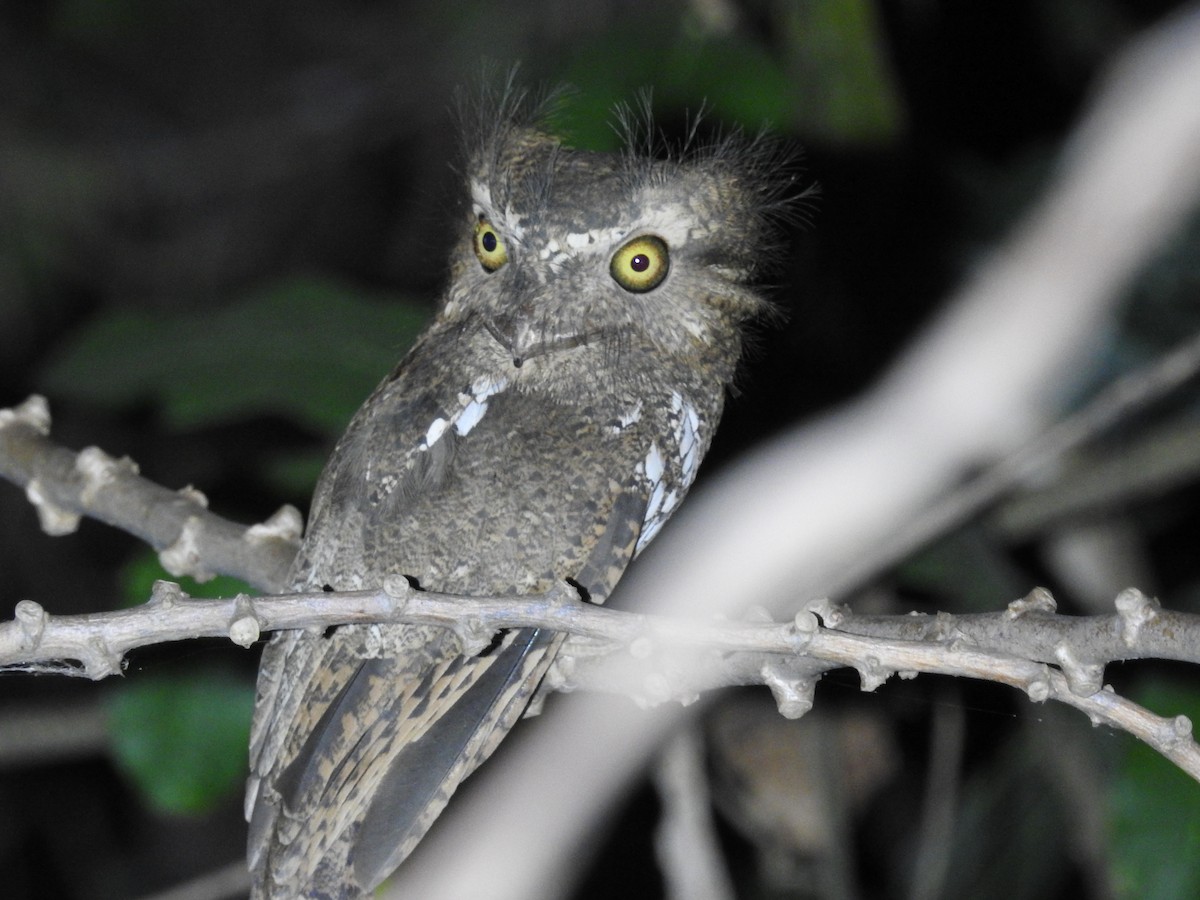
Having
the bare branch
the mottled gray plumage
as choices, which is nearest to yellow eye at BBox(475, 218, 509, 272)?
the mottled gray plumage

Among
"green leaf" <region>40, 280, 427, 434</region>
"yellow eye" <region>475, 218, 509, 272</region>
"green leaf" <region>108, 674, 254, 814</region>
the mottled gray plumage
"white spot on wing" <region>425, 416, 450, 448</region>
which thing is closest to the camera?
the mottled gray plumage

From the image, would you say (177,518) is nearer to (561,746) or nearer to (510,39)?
(561,746)

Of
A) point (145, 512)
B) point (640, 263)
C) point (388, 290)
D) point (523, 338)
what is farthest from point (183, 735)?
point (388, 290)

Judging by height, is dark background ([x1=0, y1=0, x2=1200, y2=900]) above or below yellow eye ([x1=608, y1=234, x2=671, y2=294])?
above

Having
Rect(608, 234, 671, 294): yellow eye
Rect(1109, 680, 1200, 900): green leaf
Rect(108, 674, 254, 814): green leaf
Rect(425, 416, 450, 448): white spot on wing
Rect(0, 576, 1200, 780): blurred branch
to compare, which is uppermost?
Rect(608, 234, 671, 294): yellow eye

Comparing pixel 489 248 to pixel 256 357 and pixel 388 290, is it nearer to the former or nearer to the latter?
pixel 256 357

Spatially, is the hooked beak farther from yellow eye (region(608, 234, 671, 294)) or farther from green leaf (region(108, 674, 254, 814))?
green leaf (region(108, 674, 254, 814))

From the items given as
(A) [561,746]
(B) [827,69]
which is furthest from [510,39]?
(A) [561,746]
